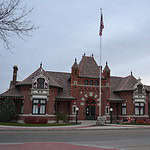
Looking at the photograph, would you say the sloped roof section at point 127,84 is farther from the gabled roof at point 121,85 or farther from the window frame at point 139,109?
the window frame at point 139,109

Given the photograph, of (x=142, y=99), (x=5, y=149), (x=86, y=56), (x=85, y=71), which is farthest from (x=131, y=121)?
(x=5, y=149)

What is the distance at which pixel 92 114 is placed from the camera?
3775 centimetres

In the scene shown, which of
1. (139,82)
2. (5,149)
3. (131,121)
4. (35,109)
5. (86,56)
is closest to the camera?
(5,149)

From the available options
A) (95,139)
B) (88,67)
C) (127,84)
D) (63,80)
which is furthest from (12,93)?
(95,139)

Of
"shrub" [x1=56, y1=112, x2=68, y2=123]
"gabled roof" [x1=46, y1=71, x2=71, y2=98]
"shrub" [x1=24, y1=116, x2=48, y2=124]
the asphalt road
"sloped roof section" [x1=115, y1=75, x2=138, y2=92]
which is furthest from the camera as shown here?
"sloped roof section" [x1=115, y1=75, x2=138, y2=92]

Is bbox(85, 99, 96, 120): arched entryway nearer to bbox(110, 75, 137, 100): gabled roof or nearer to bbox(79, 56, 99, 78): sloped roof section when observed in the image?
bbox(110, 75, 137, 100): gabled roof

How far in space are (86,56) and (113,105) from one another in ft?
36.1

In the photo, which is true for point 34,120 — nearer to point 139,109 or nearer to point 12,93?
point 12,93

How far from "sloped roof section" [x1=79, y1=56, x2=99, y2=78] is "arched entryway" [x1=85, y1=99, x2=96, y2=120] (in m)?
4.77

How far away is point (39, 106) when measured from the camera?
32719 millimetres

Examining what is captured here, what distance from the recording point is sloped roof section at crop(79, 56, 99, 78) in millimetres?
38081

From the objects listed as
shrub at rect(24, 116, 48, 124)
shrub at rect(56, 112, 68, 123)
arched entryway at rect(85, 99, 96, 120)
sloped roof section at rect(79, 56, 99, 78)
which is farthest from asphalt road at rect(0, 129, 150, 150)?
sloped roof section at rect(79, 56, 99, 78)

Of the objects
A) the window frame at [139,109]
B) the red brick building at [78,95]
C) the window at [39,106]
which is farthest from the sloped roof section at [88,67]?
the window frame at [139,109]

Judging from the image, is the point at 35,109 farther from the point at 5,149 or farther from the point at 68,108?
the point at 5,149
